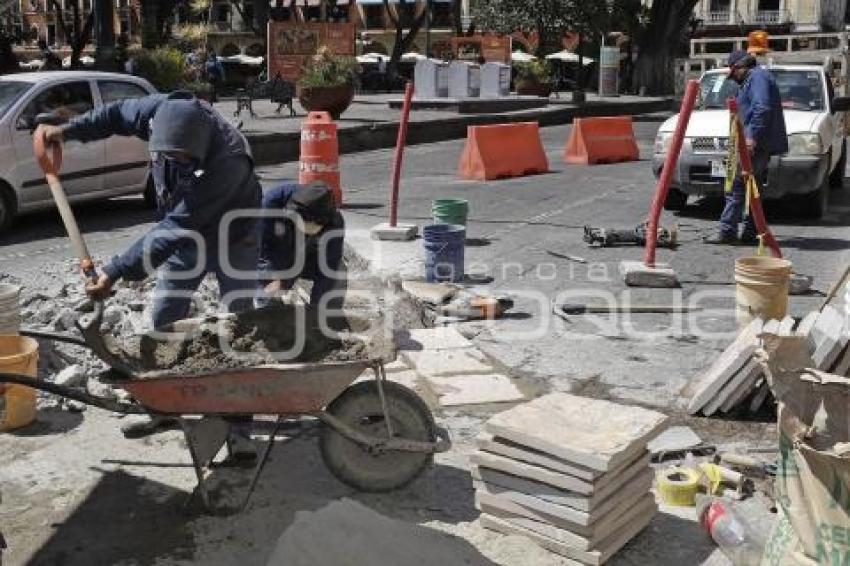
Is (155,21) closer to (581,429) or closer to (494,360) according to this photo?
(494,360)

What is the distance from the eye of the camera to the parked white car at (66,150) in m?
10.6

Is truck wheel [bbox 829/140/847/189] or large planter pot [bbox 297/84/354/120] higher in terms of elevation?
large planter pot [bbox 297/84/354/120]

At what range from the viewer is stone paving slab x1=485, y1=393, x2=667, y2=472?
13.1 feet

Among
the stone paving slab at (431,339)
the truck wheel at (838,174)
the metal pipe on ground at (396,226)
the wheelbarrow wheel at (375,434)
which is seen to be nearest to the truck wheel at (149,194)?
the metal pipe on ground at (396,226)

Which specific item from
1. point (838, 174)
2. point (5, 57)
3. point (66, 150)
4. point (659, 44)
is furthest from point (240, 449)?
point (659, 44)

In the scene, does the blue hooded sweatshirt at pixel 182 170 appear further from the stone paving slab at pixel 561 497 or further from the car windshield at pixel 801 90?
the car windshield at pixel 801 90

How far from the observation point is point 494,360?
6.75 m

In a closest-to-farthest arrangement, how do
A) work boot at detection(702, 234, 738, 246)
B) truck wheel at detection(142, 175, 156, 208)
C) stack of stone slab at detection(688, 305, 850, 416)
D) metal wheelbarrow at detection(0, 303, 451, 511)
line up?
metal wheelbarrow at detection(0, 303, 451, 511), stack of stone slab at detection(688, 305, 850, 416), work boot at detection(702, 234, 738, 246), truck wheel at detection(142, 175, 156, 208)

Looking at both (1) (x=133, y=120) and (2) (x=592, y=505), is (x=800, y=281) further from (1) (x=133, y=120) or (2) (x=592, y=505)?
(1) (x=133, y=120)

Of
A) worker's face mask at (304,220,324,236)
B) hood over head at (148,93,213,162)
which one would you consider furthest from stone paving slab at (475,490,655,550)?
hood over head at (148,93,213,162)

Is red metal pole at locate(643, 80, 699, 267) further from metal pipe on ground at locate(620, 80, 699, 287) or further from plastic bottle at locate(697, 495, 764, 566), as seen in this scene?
plastic bottle at locate(697, 495, 764, 566)

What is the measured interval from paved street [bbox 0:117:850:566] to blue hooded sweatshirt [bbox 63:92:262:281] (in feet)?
3.68

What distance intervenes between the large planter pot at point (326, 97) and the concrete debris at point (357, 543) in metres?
17.6

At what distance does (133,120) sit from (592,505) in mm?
3171
